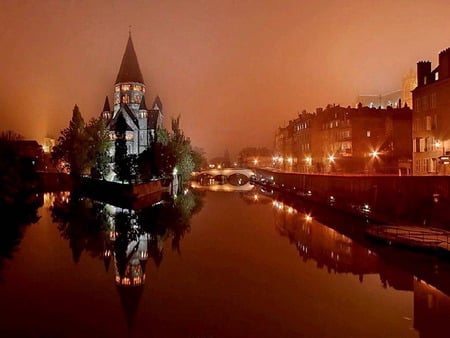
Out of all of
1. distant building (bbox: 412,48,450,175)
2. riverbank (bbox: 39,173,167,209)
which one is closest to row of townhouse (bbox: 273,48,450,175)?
distant building (bbox: 412,48,450,175)

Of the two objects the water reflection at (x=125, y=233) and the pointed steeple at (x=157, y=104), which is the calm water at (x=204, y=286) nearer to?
the water reflection at (x=125, y=233)

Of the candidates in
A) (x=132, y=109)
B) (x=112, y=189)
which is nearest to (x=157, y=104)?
(x=132, y=109)

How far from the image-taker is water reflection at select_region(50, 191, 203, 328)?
19922 mm

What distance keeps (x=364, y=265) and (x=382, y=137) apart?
136 feet

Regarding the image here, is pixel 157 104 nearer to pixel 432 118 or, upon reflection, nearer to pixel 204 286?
pixel 432 118

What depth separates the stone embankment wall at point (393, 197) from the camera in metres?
25.1

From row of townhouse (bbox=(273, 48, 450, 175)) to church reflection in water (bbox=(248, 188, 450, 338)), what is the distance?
33.9 feet

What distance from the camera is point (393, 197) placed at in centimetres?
3000

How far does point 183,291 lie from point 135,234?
1380cm

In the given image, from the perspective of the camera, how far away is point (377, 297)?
54.4ft

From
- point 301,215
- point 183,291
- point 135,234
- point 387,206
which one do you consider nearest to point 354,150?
point 301,215

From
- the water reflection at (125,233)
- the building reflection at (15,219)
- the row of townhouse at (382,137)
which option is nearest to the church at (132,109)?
the row of townhouse at (382,137)

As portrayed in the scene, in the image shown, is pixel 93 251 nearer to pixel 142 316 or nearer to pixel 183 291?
pixel 183 291

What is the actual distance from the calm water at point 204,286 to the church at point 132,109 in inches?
2338
